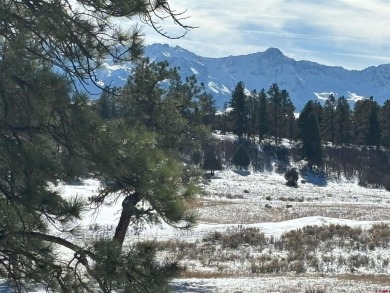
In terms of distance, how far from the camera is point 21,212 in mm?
4656

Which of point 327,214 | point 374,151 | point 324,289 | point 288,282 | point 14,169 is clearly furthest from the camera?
point 374,151

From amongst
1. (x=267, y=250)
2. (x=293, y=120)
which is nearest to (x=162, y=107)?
(x=267, y=250)

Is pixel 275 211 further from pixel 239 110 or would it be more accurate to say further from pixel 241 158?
pixel 239 110

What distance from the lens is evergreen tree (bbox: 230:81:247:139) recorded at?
7350cm

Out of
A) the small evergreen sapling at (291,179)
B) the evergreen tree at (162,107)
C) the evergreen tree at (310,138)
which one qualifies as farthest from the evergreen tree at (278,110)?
the evergreen tree at (162,107)

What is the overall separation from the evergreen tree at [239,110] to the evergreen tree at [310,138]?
26.5 feet

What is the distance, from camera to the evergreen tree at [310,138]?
2606 inches

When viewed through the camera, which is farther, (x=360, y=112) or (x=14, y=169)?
(x=360, y=112)

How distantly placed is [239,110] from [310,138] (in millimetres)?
11580

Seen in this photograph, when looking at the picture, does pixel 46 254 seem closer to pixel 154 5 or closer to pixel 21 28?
pixel 21 28

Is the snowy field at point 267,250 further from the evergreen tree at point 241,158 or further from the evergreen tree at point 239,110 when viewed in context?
the evergreen tree at point 239,110

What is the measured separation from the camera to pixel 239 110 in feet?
245

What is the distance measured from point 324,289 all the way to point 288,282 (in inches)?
55.8

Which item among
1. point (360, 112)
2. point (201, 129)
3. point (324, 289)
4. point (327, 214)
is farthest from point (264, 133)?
point (324, 289)
